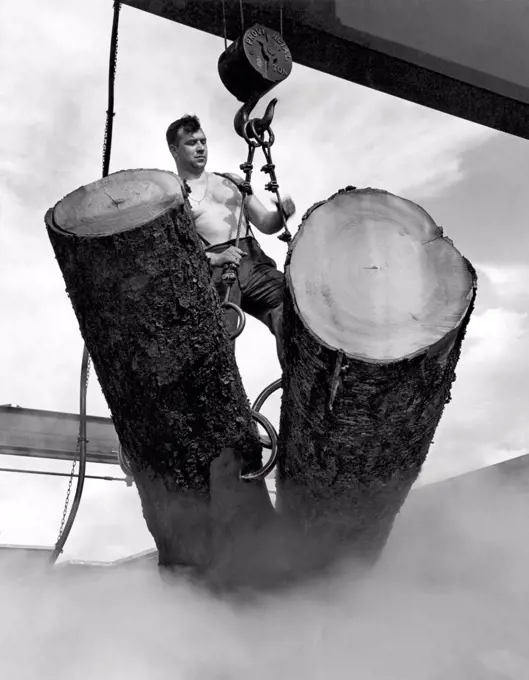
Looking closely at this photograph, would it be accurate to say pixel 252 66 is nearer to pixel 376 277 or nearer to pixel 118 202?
pixel 118 202

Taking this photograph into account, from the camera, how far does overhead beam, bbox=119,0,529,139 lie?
2.54 m

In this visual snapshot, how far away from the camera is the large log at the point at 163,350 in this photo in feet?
Answer: 4.65

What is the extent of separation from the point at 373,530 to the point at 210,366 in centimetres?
63

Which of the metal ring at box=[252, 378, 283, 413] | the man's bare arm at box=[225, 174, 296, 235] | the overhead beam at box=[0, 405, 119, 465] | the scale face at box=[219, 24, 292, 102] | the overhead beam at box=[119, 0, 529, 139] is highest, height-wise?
the overhead beam at box=[119, 0, 529, 139]

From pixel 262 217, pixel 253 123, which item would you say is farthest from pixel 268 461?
pixel 262 217

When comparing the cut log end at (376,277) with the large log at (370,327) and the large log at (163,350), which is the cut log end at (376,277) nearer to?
the large log at (370,327)

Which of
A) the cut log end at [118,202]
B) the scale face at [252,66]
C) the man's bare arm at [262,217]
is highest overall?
the scale face at [252,66]

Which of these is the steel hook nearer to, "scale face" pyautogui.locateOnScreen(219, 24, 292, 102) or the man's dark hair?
"scale face" pyautogui.locateOnScreen(219, 24, 292, 102)

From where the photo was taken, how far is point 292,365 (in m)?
1.51

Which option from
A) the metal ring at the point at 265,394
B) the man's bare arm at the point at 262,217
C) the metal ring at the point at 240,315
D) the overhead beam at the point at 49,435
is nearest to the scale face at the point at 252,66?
the man's bare arm at the point at 262,217

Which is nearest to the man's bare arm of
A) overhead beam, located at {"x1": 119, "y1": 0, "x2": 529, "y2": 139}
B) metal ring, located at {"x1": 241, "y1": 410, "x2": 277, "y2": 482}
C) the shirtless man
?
the shirtless man

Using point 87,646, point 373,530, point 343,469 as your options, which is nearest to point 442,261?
point 343,469

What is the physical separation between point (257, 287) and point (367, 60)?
116 cm

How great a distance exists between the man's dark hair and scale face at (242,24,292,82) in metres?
0.39
